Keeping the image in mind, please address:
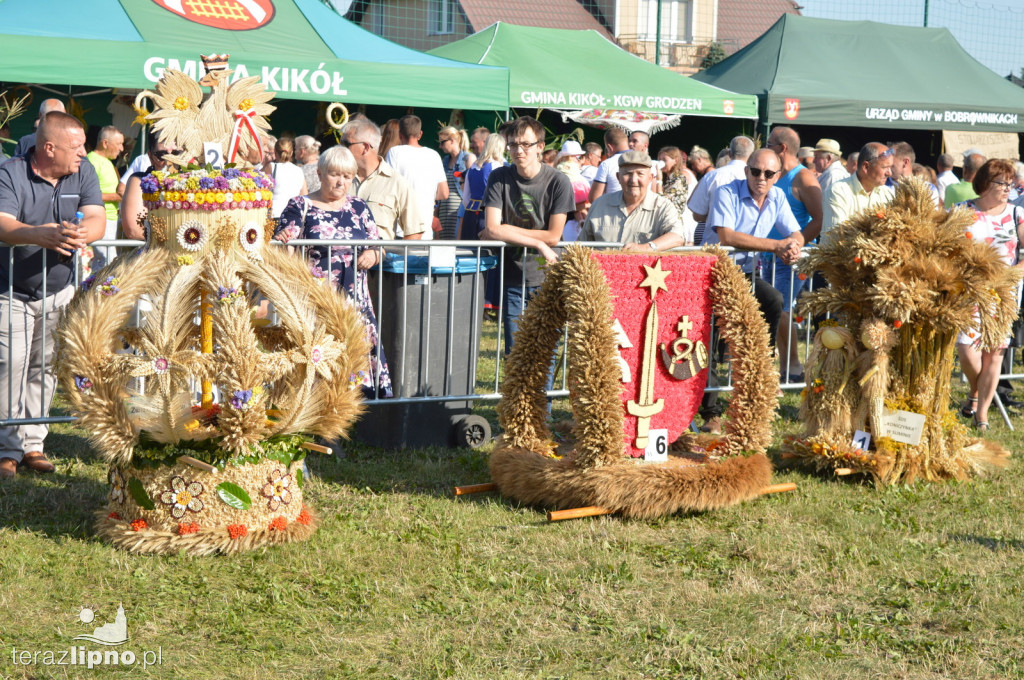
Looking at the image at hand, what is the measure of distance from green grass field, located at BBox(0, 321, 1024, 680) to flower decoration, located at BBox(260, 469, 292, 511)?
0.22 meters

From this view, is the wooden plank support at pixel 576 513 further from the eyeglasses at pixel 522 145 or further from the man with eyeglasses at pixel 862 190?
the man with eyeglasses at pixel 862 190

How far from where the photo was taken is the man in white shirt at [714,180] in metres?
8.31

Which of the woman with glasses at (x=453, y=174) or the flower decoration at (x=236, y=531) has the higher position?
the woman with glasses at (x=453, y=174)

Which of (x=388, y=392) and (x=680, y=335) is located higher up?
(x=680, y=335)

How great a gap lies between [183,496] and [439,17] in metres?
17.8

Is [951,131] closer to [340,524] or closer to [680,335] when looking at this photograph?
[680,335]

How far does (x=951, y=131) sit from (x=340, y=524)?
1727 cm

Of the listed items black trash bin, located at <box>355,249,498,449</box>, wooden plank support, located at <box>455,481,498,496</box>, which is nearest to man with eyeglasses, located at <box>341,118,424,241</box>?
black trash bin, located at <box>355,249,498,449</box>

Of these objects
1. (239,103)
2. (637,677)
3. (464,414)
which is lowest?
(637,677)

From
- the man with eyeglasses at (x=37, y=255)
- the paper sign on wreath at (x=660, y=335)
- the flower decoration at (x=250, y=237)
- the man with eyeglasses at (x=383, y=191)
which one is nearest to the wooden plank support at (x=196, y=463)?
the flower decoration at (x=250, y=237)

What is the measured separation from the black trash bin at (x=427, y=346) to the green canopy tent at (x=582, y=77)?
30.9 feet

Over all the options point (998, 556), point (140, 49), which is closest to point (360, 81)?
point (140, 49)

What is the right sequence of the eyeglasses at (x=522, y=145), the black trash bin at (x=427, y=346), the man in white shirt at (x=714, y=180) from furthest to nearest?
1. the man in white shirt at (x=714, y=180)
2. the eyeglasses at (x=522, y=145)
3. the black trash bin at (x=427, y=346)

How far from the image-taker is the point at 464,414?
21.3ft
